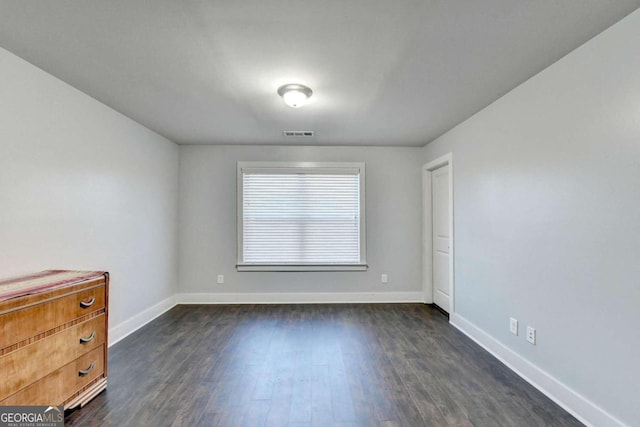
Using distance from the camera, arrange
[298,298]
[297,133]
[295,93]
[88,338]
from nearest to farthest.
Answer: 1. [88,338]
2. [295,93]
3. [297,133]
4. [298,298]

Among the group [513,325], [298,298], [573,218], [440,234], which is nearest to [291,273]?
[298,298]

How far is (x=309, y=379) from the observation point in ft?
8.09

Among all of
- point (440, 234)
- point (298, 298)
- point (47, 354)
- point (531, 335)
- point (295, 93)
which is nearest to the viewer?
point (47, 354)

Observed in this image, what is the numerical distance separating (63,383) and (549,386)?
3.24m

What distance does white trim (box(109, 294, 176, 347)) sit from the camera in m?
3.20

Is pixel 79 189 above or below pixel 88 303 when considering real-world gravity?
above

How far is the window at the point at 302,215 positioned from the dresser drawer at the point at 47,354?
2495mm

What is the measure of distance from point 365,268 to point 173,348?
2688mm

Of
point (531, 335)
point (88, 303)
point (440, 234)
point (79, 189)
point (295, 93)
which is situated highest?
point (295, 93)

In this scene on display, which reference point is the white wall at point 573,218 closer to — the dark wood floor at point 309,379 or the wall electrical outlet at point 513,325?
the wall electrical outlet at point 513,325

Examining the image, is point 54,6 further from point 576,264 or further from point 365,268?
point 365,268

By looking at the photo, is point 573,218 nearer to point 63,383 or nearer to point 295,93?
point 295,93

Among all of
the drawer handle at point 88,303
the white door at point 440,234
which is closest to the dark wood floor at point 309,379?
the white door at point 440,234

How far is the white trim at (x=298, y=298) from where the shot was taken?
4598 mm
